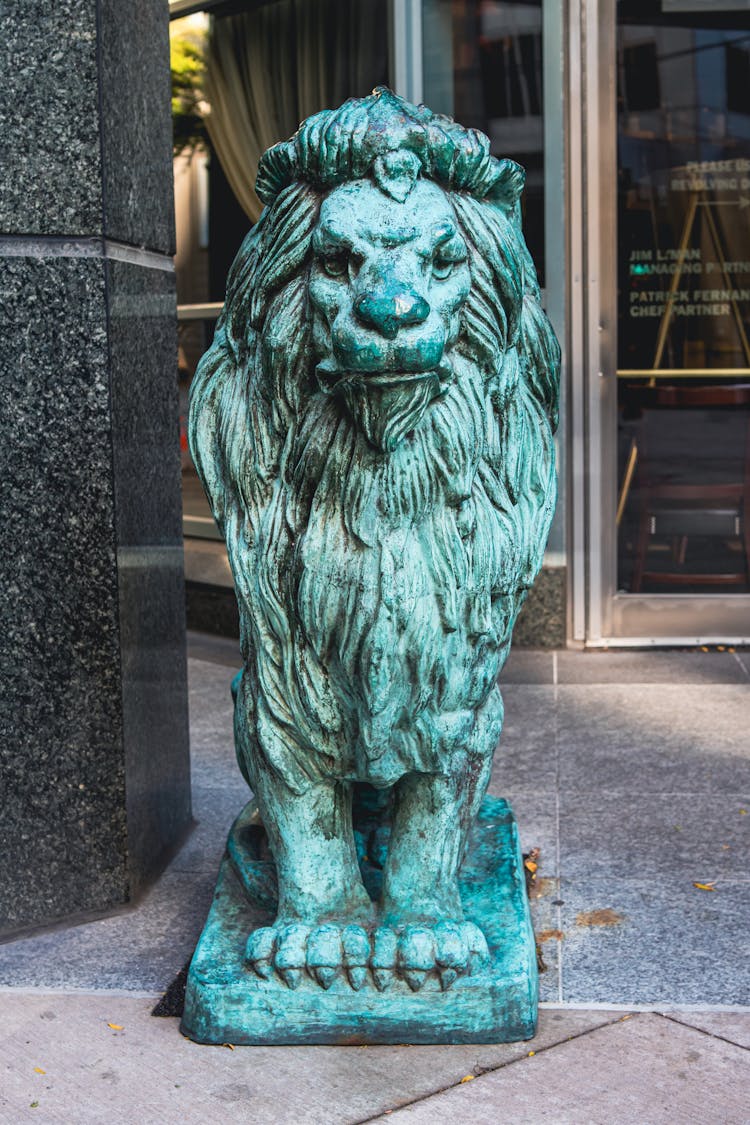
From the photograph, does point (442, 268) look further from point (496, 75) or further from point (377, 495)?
point (496, 75)

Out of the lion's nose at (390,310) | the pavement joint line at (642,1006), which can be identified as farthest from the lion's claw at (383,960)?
the lion's nose at (390,310)

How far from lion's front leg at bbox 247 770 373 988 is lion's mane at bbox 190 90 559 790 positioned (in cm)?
7

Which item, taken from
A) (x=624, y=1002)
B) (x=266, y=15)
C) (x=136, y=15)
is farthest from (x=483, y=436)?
(x=266, y=15)

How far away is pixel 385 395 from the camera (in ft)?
8.36

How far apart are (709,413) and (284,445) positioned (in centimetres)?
448

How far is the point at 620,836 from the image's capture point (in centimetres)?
421

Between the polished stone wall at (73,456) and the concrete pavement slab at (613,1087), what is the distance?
1337mm

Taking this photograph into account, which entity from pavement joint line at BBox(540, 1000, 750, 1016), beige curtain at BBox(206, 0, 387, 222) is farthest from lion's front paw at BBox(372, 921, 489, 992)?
beige curtain at BBox(206, 0, 387, 222)

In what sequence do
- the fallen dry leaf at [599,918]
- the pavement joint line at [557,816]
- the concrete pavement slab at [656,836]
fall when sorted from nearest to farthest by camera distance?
the pavement joint line at [557,816]
the fallen dry leaf at [599,918]
the concrete pavement slab at [656,836]

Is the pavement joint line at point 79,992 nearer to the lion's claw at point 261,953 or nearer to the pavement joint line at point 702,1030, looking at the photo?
the lion's claw at point 261,953

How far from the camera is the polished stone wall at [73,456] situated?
3455 mm

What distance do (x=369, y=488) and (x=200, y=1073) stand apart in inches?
49.2

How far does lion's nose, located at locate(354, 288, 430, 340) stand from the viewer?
247cm

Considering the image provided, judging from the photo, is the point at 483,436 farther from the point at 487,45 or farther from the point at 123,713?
the point at 487,45
